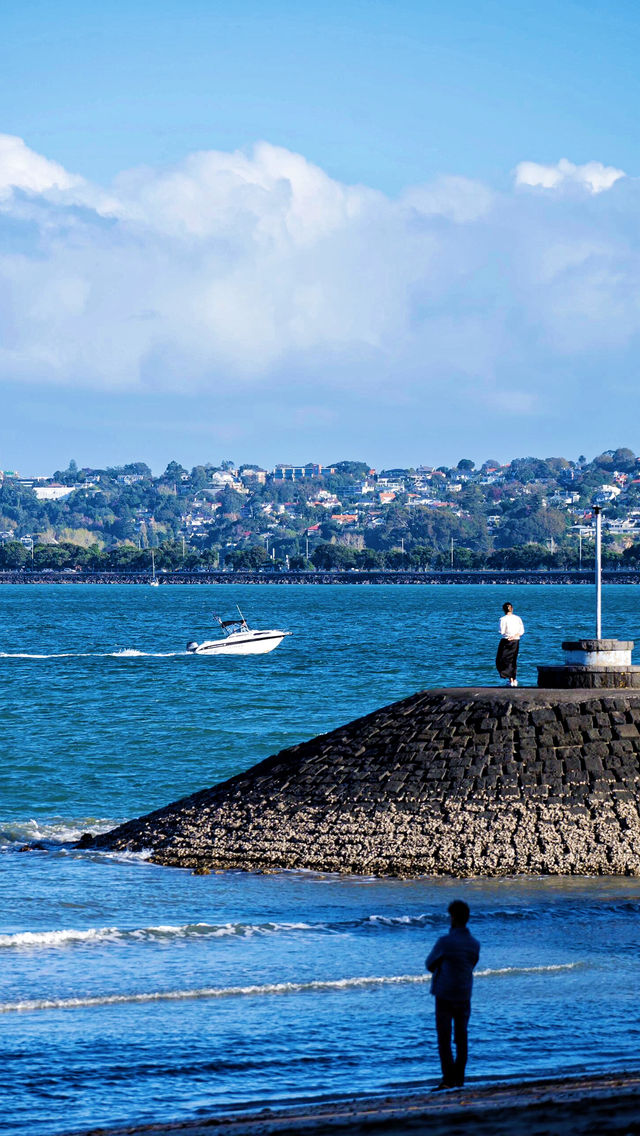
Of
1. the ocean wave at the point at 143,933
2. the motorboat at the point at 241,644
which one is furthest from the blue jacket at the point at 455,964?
the motorboat at the point at 241,644

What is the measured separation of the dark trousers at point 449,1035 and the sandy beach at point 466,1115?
0.16 meters

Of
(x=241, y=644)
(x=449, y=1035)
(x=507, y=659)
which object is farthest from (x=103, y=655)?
(x=449, y=1035)

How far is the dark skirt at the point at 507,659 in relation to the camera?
25484 millimetres

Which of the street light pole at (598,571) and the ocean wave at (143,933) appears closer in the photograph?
the ocean wave at (143,933)

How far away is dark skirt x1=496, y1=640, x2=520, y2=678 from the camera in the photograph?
25484mm

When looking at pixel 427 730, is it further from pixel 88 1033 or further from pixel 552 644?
pixel 552 644

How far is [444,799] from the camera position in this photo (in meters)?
20.2

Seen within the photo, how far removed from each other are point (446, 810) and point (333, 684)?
4066cm

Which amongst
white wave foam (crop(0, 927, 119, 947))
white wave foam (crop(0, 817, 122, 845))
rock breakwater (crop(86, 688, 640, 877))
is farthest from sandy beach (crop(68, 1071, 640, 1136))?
white wave foam (crop(0, 817, 122, 845))

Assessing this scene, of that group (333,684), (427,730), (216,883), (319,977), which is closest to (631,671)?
(427,730)

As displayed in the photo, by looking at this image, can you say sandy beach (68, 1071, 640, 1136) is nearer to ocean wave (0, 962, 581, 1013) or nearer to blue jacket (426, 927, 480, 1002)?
blue jacket (426, 927, 480, 1002)

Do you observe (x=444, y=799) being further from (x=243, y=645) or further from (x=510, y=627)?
(x=243, y=645)

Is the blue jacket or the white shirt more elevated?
the white shirt

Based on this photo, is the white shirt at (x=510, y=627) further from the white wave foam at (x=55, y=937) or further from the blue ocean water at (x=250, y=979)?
the white wave foam at (x=55, y=937)
